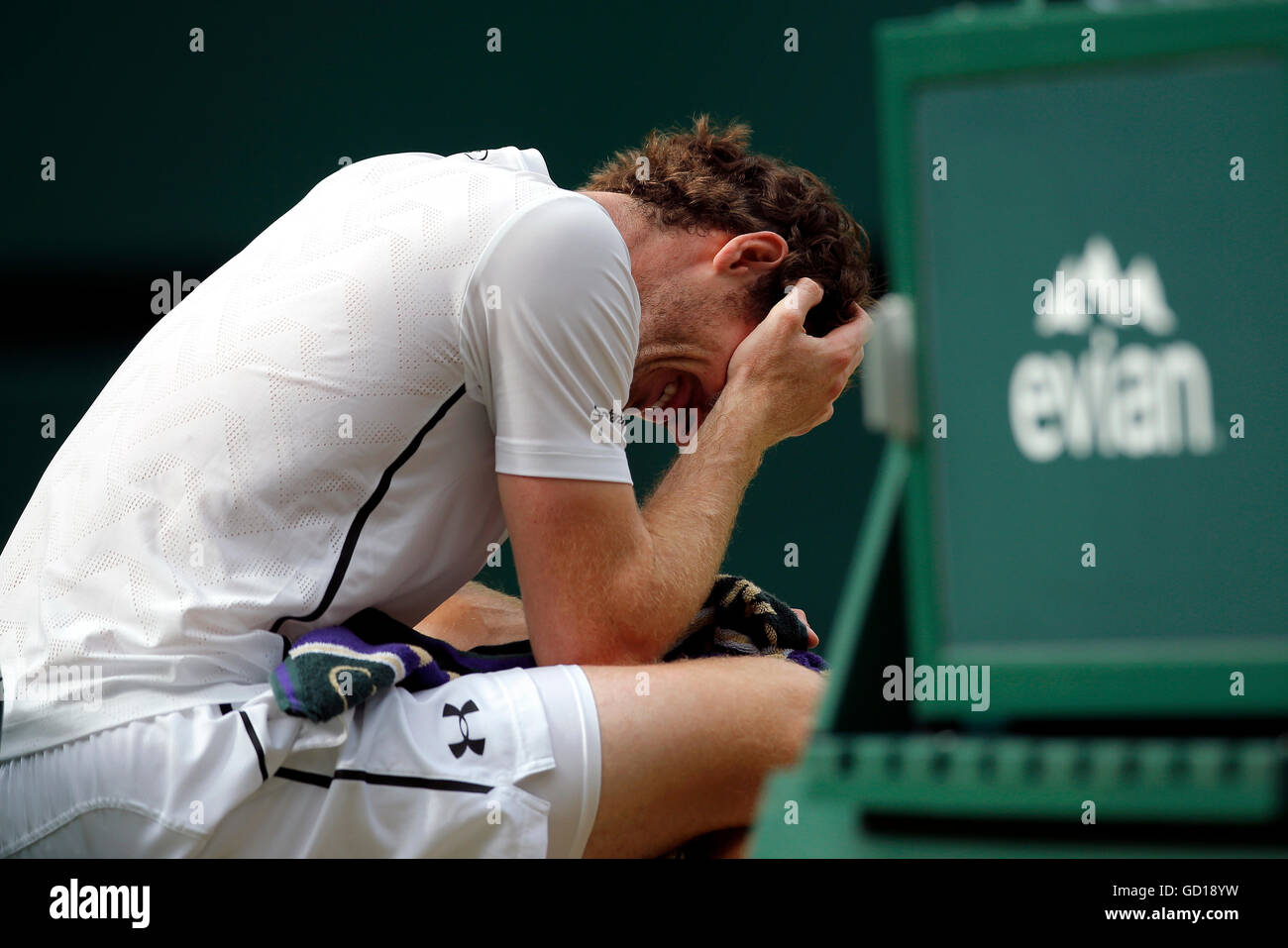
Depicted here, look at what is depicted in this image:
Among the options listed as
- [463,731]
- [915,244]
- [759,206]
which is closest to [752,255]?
[759,206]

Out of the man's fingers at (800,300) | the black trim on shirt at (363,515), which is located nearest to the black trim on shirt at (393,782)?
the black trim on shirt at (363,515)

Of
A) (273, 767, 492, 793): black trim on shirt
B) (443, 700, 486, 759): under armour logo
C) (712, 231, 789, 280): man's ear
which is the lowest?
(273, 767, 492, 793): black trim on shirt

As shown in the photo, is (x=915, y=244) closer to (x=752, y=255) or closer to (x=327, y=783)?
(x=327, y=783)

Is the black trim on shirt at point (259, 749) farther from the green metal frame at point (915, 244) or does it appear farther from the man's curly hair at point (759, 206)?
the man's curly hair at point (759, 206)

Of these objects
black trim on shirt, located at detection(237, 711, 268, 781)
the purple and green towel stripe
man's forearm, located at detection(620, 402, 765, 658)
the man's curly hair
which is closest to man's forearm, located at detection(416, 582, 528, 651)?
the purple and green towel stripe

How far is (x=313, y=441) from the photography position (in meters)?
0.98

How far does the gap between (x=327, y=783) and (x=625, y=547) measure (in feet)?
0.97

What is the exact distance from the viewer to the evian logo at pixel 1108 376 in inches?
19.1

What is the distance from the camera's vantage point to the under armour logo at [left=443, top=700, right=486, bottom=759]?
36.9 inches

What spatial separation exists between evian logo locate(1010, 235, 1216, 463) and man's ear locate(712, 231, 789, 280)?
33.5 inches

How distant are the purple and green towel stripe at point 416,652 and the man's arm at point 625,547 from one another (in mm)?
73

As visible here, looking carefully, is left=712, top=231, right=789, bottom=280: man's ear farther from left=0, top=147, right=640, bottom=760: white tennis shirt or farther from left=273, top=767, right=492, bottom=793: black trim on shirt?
left=273, top=767, right=492, bottom=793: black trim on shirt
